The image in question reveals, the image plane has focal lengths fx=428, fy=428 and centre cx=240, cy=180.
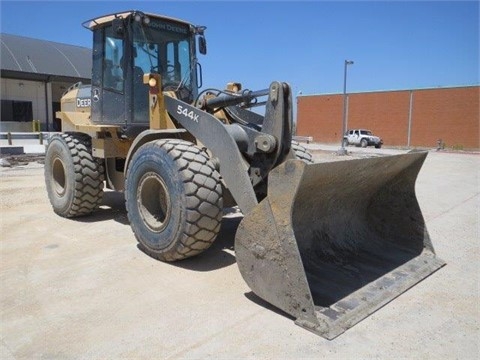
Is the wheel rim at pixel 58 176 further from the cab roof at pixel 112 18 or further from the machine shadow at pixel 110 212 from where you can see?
the cab roof at pixel 112 18

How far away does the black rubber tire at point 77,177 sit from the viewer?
597 cm

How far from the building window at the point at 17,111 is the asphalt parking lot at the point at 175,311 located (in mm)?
26232

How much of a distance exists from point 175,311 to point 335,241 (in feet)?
5.81

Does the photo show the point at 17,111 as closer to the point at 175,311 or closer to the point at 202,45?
the point at 202,45

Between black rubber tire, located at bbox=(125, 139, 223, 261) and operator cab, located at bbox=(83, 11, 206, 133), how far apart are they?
1.16 meters

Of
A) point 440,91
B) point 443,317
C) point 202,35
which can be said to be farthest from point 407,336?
point 440,91

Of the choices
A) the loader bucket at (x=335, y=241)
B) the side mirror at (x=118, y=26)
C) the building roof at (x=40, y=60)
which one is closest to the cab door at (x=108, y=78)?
the side mirror at (x=118, y=26)

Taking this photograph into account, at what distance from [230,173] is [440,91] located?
3836cm

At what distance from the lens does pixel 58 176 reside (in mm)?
6785

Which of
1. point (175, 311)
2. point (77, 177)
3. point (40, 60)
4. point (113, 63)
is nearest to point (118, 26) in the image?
point (113, 63)

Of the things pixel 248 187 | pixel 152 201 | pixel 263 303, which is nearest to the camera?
pixel 263 303

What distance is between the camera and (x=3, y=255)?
15.2ft

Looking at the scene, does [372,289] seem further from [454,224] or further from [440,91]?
[440,91]

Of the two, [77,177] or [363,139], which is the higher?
[77,177]
